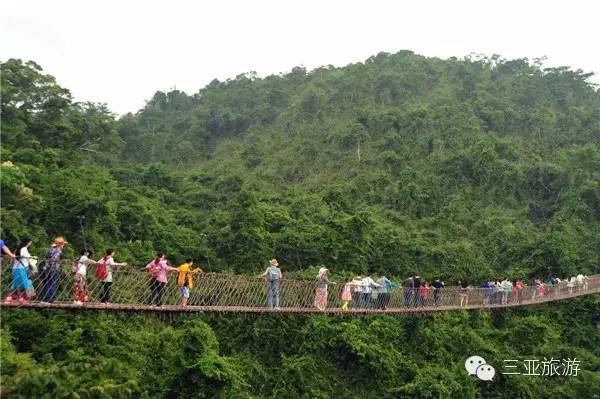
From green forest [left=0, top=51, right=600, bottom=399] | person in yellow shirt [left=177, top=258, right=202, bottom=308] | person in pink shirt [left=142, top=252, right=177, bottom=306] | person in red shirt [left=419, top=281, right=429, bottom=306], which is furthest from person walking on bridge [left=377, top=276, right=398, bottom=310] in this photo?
person in pink shirt [left=142, top=252, right=177, bottom=306]

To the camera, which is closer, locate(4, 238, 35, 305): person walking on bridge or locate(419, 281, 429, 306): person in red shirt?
locate(4, 238, 35, 305): person walking on bridge

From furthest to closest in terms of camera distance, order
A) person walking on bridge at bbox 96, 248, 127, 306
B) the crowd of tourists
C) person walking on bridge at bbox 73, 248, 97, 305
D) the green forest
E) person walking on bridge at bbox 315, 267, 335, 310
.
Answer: the green forest
person walking on bridge at bbox 315, 267, 335, 310
person walking on bridge at bbox 96, 248, 127, 306
person walking on bridge at bbox 73, 248, 97, 305
the crowd of tourists

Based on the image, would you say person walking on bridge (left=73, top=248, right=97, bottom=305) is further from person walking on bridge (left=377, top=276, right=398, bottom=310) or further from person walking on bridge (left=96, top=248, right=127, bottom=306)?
person walking on bridge (left=377, top=276, right=398, bottom=310)

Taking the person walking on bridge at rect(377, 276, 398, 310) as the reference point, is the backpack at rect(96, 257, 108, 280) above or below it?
below

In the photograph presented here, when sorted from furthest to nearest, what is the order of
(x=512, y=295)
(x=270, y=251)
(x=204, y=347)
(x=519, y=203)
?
(x=519, y=203) < (x=270, y=251) < (x=512, y=295) < (x=204, y=347)

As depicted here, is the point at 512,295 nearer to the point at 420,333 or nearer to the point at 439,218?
the point at 420,333

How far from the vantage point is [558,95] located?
31547mm

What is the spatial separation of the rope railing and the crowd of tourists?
2 cm

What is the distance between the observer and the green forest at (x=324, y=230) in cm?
1088

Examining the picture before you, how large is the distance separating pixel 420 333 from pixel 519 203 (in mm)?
10604

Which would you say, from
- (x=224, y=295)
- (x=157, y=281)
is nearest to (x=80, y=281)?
(x=157, y=281)

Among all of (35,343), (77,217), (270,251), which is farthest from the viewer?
(270,251)

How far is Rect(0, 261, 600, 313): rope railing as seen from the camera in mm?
6055

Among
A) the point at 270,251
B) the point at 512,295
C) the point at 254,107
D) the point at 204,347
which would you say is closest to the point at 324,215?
the point at 270,251
